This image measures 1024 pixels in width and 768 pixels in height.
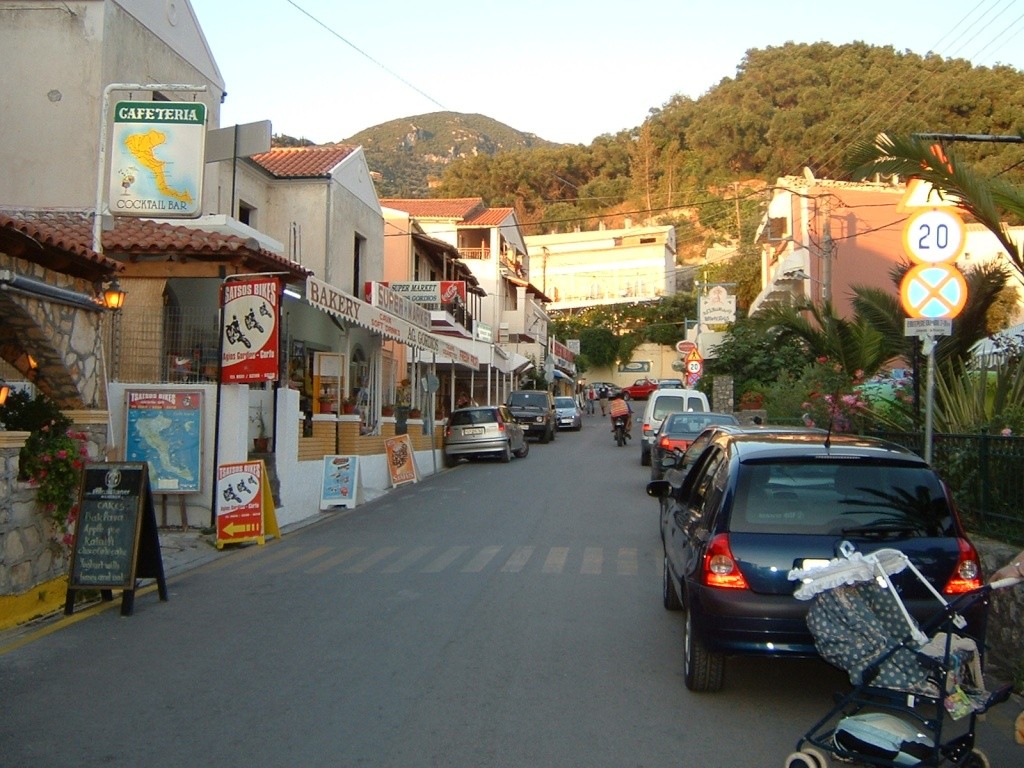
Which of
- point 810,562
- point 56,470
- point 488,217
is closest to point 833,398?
point 810,562

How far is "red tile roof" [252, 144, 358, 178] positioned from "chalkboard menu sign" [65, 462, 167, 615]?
54.0 ft

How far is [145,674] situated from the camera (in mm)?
7082

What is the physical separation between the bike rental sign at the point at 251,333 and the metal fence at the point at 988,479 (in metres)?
8.87

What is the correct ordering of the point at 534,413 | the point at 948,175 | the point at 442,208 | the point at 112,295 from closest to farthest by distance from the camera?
the point at 948,175 → the point at 112,295 → the point at 534,413 → the point at 442,208

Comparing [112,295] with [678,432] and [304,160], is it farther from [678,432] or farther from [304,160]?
[304,160]

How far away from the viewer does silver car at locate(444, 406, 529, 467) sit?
89.9 feet

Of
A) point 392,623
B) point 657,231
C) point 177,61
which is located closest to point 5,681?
point 392,623

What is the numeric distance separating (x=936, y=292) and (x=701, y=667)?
483cm

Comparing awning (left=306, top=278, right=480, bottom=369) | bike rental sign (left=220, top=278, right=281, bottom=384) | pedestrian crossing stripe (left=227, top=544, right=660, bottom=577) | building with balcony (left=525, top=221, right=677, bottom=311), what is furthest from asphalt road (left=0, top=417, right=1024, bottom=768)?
building with balcony (left=525, top=221, right=677, bottom=311)

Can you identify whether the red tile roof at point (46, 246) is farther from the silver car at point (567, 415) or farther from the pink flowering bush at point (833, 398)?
the silver car at point (567, 415)

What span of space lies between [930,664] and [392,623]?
16.0 ft

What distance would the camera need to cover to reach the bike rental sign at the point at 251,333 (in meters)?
14.4

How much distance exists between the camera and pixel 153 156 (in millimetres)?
12344

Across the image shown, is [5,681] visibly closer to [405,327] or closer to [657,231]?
[405,327]
